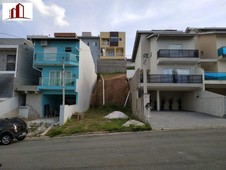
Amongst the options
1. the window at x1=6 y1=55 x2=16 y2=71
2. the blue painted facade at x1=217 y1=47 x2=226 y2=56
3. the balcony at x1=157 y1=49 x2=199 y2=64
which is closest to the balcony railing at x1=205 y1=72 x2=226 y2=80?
the balcony at x1=157 y1=49 x2=199 y2=64

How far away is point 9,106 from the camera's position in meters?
20.8

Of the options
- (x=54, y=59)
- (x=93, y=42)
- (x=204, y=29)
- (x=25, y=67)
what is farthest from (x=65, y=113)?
(x=93, y=42)

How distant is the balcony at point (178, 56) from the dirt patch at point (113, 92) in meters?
6.97

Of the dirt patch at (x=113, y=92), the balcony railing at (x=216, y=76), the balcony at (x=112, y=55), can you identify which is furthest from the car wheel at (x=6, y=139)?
the balcony at (x=112, y=55)

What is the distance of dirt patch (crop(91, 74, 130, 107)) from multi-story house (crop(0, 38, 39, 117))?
9003 millimetres

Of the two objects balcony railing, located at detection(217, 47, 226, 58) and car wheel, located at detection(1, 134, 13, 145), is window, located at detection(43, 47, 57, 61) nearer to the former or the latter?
car wheel, located at detection(1, 134, 13, 145)

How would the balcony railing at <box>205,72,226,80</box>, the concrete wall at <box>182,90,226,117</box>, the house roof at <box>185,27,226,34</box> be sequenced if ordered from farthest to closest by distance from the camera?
1. the house roof at <box>185,27,226,34</box>
2. the balcony railing at <box>205,72,226,80</box>
3. the concrete wall at <box>182,90,226,117</box>

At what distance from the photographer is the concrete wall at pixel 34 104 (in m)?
22.2

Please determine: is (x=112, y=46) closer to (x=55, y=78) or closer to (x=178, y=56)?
(x=178, y=56)

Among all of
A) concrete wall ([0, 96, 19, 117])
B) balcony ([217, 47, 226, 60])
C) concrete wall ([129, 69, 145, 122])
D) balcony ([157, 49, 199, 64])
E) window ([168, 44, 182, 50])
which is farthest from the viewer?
window ([168, 44, 182, 50])

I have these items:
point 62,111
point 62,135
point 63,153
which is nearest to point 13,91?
point 62,111

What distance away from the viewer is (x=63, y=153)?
8320 millimetres

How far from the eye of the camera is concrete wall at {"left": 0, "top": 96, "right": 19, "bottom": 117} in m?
20.0

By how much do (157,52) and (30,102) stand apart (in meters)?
15.8
